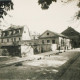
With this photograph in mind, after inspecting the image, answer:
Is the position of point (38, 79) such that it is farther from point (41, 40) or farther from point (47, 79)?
point (41, 40)

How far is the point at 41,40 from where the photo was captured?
5419 centimetres

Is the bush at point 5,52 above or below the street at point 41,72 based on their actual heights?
above

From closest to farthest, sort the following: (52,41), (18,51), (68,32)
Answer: (18,51) < (52,41) < (68,32)

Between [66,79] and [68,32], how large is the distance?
62.3 meters

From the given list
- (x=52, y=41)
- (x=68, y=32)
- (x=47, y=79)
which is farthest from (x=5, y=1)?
(x=68, y=32)

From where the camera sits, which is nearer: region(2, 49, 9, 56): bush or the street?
the street

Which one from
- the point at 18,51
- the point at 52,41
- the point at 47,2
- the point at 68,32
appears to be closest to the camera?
the point at 47,2

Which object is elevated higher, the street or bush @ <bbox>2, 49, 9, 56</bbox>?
bush @ <bbox>2, 49, 9, 56</bbox>

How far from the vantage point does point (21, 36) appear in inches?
2063

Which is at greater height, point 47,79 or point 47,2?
point 47,2

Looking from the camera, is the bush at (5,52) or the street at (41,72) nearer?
the street at (41,72)

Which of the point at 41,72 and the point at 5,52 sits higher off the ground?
the point at 5,52

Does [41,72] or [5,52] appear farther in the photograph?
[5,52]

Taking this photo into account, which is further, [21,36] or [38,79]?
[21,36]
